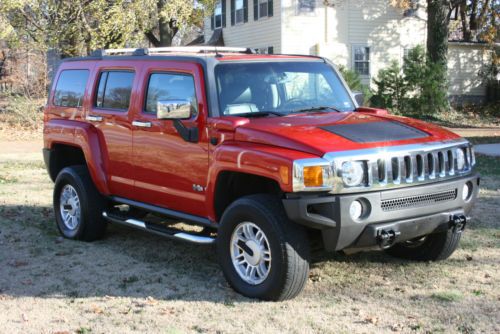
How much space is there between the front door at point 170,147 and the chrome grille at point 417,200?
1570mm

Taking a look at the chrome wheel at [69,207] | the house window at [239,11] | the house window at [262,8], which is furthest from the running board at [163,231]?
the house window at [239,11]

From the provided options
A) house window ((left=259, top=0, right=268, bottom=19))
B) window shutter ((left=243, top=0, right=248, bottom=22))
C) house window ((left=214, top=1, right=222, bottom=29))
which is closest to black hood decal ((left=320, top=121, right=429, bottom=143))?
house window ((left=259, top=0, right=268, bottom=19))

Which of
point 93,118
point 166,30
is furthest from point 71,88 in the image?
point 166,30

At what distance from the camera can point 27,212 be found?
28.5ft

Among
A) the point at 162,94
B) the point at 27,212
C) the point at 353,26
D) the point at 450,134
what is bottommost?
the point at 27,212

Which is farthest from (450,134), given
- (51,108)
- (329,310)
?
(51,108)

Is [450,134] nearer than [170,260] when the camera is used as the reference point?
Yes

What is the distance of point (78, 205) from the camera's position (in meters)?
7.03

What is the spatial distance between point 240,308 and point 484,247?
2925 mm

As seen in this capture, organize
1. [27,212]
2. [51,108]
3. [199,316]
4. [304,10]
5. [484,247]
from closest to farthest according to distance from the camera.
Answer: [199,316]
[484,247]
[51,108]
[27,212]
[304,10]

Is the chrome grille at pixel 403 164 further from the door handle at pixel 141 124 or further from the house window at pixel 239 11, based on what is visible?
the house window at pixel 239 11

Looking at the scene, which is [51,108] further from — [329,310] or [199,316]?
[329,310]

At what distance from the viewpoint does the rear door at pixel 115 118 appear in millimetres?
6328

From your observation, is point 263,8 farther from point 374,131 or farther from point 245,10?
point 374,131
